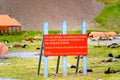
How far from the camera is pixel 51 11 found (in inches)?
5527

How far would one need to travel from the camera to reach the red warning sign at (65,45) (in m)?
21.5

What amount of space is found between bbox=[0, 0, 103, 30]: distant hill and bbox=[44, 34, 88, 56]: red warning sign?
10204 cm

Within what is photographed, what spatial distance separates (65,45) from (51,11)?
11901cm

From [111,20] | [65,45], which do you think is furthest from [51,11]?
[65,45]

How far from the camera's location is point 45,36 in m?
21.5

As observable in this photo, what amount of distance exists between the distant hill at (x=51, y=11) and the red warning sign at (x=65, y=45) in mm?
102041

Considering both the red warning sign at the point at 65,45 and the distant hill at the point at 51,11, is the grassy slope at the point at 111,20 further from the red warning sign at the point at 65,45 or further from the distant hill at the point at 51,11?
the red warning sign at the point at 65,45

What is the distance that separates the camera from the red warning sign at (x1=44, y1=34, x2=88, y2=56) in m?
21.5

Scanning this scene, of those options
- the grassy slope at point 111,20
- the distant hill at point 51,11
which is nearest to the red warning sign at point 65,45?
the grassy slope at point 111,20

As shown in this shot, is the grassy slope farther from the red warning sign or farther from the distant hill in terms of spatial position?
the red warning sign

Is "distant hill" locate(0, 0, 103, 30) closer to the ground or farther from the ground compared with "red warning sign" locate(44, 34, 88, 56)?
farther from the ground

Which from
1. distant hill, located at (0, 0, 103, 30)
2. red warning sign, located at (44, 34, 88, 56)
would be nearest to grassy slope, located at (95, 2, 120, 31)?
distant hill, located at (0, 0, 103, 30)

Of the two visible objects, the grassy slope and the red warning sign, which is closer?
the red warning sign

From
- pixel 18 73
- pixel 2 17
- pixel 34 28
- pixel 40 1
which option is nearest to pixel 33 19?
pixel 34 28
